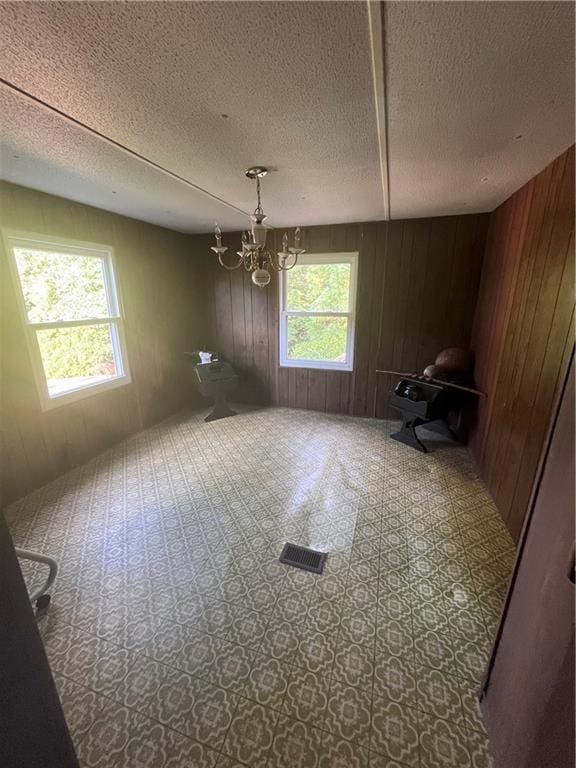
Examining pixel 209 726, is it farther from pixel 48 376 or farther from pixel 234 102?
pixel 48 376

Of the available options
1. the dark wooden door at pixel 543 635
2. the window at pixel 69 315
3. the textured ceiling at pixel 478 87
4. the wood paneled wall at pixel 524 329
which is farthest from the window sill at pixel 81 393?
the wood paneled wall at pixel 524 329

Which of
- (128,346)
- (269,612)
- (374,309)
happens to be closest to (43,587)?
(269,612)

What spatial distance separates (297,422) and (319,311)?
4.87ft

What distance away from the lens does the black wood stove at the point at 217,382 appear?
3.93 m

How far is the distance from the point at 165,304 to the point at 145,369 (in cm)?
88

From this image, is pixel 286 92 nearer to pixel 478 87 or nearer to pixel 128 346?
pixel 478 87

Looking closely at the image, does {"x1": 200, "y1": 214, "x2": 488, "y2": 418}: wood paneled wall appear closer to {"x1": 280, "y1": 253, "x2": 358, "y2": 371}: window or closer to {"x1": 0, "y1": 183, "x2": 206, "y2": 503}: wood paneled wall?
{"x1": 280, "y1": 253, "x2": 358, "y2": 371}: window

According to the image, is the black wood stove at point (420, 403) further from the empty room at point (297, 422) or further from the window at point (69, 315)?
the window at point (69, 315)

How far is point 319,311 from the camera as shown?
13.0 ft

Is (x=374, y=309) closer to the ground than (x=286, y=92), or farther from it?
closer to the ground

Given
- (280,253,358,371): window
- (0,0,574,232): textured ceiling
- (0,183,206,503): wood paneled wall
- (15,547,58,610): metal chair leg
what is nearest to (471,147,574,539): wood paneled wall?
(0,0,574,232): textured ceiling

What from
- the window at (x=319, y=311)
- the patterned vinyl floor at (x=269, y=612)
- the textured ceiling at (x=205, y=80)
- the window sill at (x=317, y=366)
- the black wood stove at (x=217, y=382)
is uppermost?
the textured ceiling at (x=205, y=80)

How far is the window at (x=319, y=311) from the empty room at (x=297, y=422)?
0.05 metres

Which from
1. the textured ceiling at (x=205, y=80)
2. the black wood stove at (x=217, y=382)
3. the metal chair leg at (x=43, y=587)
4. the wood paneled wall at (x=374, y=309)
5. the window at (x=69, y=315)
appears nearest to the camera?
the textured ceiling at (x=205, y=80)
